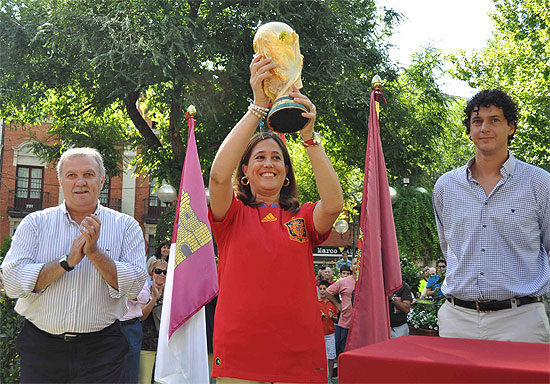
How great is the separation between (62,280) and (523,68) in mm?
17114

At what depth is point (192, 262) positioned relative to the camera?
169 inches

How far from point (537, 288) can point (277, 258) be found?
1417 mm

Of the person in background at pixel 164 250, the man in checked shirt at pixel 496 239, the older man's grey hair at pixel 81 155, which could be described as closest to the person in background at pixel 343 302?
the person in background at pixel 164 250

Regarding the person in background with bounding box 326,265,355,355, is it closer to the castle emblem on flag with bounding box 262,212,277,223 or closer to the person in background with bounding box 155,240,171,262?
the person in background with bounding box 155,240,171,262

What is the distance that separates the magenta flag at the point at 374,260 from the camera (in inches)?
131

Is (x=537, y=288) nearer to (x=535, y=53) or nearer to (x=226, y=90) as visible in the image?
(x=226, y=90)

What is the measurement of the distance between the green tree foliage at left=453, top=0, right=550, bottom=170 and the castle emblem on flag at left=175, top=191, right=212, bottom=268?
1170 cm

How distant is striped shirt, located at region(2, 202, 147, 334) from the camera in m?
3.09

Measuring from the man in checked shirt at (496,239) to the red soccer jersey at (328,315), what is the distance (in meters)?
5.98

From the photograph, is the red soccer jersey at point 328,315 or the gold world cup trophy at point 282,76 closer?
the gold world cup trophy at point 282,76

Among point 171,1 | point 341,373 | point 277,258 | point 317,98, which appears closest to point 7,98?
point 171,1

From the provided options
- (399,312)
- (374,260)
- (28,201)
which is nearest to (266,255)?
(374,260)

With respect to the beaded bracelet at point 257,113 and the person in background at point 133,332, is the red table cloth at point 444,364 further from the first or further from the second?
the person in background at point 133,332

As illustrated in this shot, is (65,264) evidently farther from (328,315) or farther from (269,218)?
(328,315)
